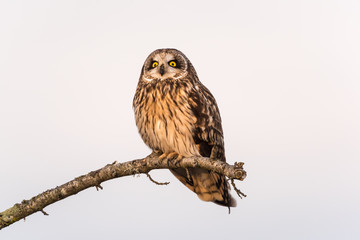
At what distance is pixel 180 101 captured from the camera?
5883 millimetres

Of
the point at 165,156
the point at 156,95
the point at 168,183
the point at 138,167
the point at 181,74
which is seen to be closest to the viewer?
the point at 168,183

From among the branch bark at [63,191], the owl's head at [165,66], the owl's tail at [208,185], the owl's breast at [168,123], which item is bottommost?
the owl's tail at [208,185]

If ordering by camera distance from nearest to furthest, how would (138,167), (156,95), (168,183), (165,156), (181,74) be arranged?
(168,183) → (138,167) → (165,156) → (156,95) → (181,74)

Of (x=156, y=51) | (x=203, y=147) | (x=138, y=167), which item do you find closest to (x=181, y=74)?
(x=156, y=51)

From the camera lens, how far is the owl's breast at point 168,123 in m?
5.71

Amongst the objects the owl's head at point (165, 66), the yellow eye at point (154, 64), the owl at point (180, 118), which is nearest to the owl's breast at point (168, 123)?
the owl at point (180, 118)

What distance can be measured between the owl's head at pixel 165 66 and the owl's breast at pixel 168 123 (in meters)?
0.44

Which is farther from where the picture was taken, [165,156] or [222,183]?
[222,183]

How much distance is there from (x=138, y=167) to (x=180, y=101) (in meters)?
1.14

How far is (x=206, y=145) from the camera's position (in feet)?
19.3

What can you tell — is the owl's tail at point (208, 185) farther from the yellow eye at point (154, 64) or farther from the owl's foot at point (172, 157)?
the yellow eye at point (154, 64)

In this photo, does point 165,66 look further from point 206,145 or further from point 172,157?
point 172,157

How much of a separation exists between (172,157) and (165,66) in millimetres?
1457

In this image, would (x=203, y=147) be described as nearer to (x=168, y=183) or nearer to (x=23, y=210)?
(x=168, y=183)
